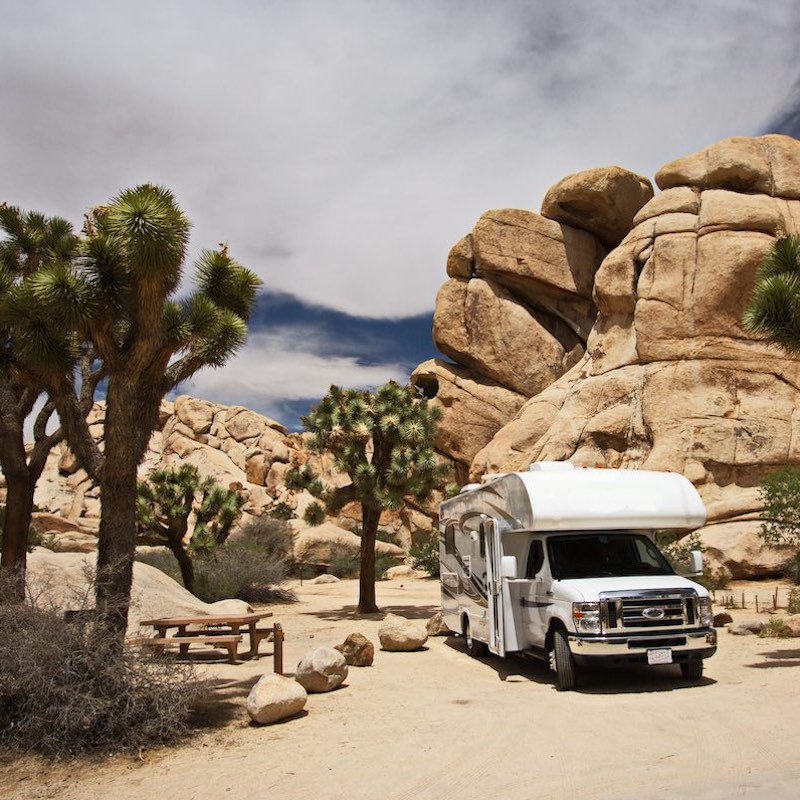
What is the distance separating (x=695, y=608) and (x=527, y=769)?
4.38 m

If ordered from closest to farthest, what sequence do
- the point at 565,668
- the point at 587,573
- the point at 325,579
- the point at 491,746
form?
the point at 491,746
the point at 565,668
the point at 587,573
the point at 325,579

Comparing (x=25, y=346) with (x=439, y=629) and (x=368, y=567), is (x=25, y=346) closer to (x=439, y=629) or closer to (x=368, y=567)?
(x=439, y=629)

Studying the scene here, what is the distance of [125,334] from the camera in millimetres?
10859

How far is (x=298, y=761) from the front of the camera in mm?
6844

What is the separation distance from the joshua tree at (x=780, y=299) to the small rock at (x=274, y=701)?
9520mm

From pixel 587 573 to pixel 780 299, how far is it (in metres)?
5.82

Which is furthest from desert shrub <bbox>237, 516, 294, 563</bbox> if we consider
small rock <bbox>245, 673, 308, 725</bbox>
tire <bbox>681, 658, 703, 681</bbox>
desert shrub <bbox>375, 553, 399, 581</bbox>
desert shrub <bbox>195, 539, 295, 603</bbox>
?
small rock <bbox>245, 673, 308, 725</bbox>

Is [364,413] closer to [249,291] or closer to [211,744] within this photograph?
[249,291]

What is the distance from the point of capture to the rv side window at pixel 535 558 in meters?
10.8

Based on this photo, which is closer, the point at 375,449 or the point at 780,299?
the point at 780,299

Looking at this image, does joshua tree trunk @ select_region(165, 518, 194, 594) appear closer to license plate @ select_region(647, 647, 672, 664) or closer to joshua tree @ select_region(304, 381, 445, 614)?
joshua tree @ select_region(304, 381, 445, 614)

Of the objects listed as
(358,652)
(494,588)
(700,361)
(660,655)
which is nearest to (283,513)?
(700,361)

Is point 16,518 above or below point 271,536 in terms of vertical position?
below

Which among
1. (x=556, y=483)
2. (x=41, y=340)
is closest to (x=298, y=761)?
(x=556, y=483)
